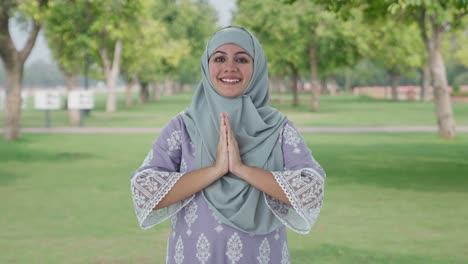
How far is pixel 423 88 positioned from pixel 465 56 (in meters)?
5.98

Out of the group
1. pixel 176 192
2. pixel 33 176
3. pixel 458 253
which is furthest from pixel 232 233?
pixel 33 176

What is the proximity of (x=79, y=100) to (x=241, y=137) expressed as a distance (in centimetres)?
2700

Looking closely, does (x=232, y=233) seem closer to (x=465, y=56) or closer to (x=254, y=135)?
(x=254, y=135)

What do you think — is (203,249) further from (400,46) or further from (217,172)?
(400,46)

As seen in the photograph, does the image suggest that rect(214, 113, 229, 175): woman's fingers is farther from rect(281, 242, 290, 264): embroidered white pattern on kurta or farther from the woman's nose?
rect(281, 242, 290, 264): embroidered white pattern on kurta

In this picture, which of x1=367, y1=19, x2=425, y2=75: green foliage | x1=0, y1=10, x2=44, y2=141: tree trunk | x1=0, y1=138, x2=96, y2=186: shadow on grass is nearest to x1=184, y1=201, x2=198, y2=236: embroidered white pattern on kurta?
x1=0, y1=138, x2=96, y2=186: shadow on grass

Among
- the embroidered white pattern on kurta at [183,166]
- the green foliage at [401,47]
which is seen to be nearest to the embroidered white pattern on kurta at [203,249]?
the embroidered white pattern on kurta at [183,166]

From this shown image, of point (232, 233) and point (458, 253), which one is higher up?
point (232, 233)

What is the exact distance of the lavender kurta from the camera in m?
3.35

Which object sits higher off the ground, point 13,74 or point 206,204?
point 13,74

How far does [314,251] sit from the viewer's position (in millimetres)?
Result: 8016

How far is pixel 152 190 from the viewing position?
11.1 feet

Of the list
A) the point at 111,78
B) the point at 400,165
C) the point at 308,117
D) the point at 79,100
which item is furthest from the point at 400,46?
the point at 400,165

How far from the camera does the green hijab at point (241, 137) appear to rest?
3.31 meters
